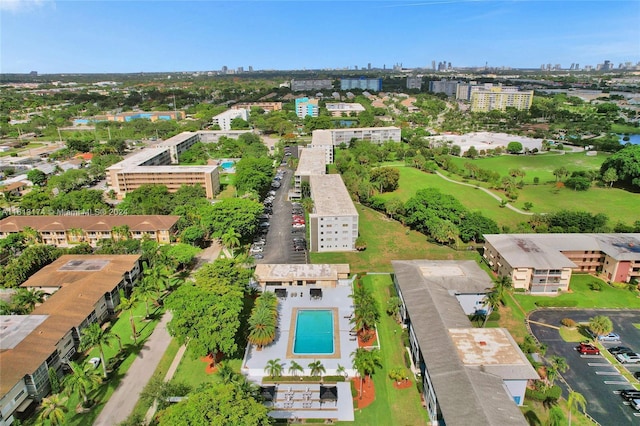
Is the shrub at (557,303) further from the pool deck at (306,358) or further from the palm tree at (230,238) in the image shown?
the palm tree at (230,238)

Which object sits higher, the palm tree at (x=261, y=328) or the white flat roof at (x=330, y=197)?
the white flat roof at (x=330, y=197)

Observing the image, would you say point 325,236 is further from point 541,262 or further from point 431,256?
point 541,262

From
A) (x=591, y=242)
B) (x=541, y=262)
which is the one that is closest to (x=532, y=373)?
(x=541, y=262)

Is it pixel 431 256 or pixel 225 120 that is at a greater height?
pixel 225 120

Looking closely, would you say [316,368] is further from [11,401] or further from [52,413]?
[11,401]

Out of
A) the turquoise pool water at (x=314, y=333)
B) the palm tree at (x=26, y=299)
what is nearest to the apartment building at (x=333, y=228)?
the turquoise pool water at (x=314, y=333)

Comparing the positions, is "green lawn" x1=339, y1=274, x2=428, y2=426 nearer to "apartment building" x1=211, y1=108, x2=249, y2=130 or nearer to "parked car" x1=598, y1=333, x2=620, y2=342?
"parked car" x1=598, y1=333, x2=620, y2=342

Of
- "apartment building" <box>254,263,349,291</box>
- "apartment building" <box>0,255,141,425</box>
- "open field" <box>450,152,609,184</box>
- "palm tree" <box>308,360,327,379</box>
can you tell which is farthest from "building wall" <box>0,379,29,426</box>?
"open field" <box>450,152,609,184</box>

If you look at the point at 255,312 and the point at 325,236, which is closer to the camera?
the point at 255,312

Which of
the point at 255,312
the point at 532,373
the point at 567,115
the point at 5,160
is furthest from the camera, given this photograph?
the point at 567,115
